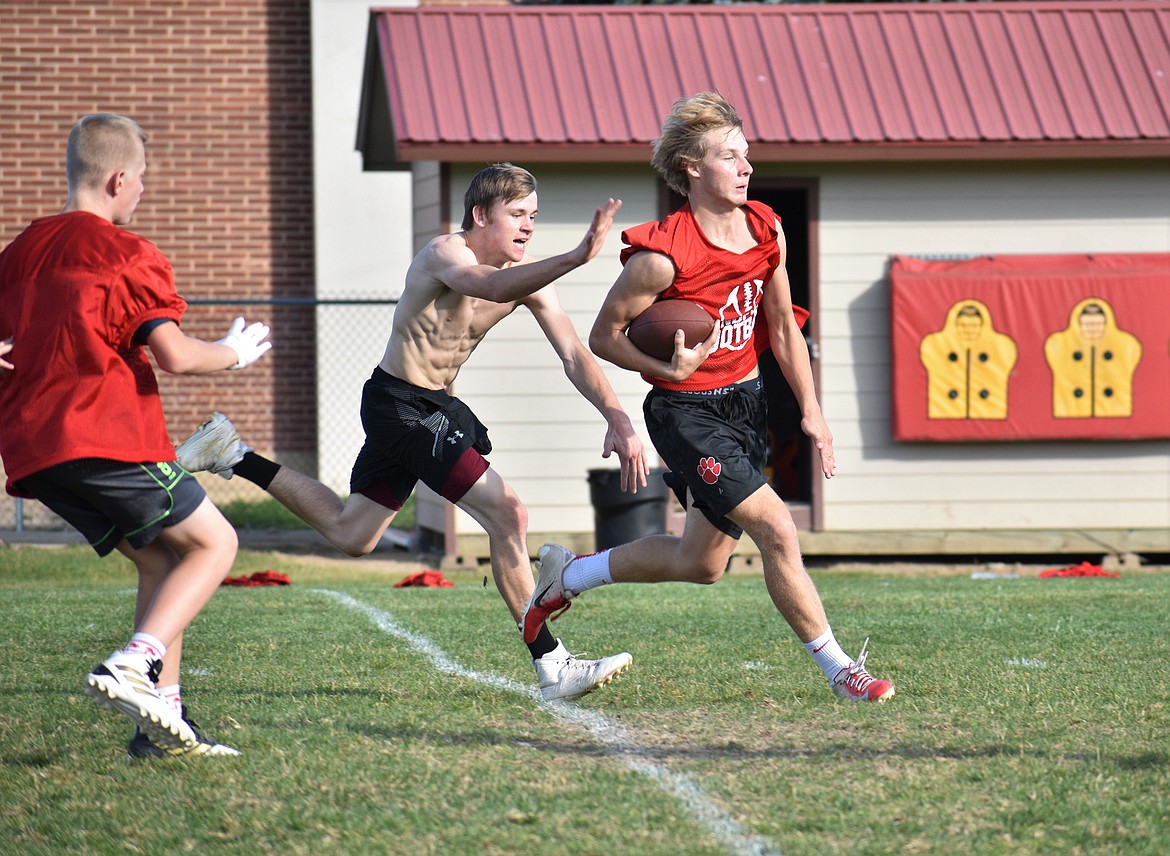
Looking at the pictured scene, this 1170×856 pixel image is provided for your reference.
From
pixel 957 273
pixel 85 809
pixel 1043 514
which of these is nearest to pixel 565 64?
pixel 957 273

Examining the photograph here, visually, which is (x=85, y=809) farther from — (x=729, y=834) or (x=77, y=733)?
(x=729, y=834)

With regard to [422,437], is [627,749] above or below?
below

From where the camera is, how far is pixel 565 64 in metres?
12.3

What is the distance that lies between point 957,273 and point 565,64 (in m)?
3.78

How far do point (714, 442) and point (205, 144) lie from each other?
14.2 metres

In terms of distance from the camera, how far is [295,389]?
59.3 feet

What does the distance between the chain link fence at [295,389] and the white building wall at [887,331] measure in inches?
258

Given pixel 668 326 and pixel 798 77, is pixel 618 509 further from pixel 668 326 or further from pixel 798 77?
pixel 668 326

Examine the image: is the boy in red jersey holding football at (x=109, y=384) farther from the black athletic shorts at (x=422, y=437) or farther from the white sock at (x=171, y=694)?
the black athletic shorts at (x=422, y=437)

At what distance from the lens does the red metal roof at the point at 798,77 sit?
39.2 feet

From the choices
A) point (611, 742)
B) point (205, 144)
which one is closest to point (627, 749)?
point (611, 742)

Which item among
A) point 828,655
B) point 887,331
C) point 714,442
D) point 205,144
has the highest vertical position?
point 205,144

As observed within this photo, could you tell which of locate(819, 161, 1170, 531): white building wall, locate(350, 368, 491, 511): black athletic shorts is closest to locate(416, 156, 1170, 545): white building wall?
locate(819, 161, 1170, 531): white building wall

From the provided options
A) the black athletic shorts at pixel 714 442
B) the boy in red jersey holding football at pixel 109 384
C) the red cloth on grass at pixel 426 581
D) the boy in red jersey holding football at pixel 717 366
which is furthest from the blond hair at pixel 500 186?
the red cloth on grass at pixel 426 581
